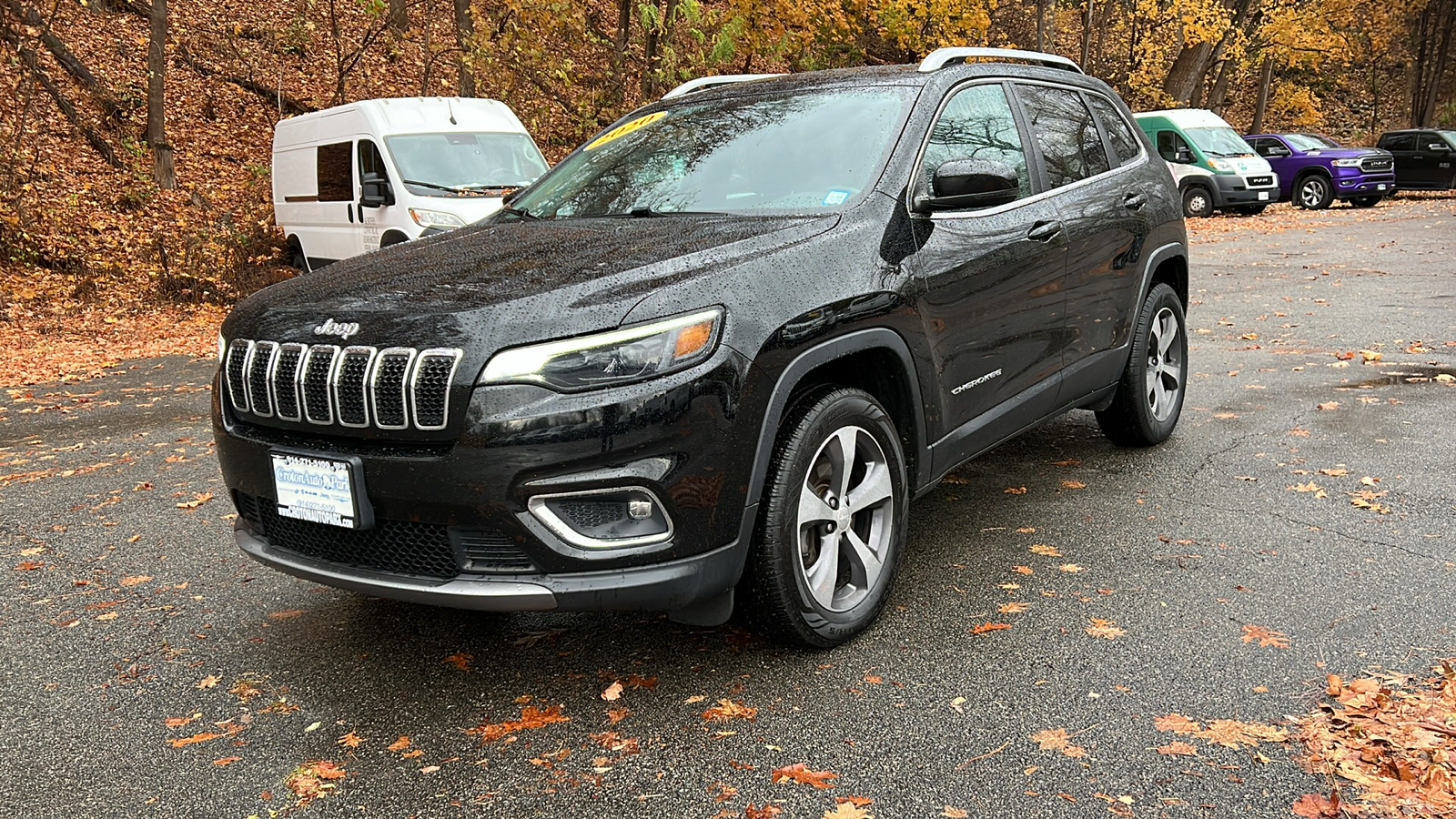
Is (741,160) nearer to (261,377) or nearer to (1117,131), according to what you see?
(261,377)

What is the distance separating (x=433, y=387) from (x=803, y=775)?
1.32 meters

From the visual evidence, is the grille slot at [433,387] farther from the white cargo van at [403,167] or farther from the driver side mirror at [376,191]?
the driver side mirror at [376,191]

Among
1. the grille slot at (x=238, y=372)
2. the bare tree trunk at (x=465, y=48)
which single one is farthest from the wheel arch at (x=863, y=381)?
the bare tree trunk at (x=465, y=48)

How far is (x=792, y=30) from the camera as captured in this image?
878 inches

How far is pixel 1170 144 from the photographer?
22.0m

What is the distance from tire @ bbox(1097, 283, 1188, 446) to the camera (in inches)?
210

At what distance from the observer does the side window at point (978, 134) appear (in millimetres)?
4035

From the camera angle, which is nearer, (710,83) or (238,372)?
(238,372)

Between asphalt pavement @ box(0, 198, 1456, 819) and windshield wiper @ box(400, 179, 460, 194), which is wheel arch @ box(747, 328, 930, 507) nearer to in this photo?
asphalt pavement @ box(0, 198, 1456, 819)

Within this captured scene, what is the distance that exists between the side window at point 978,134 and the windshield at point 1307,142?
22.5m

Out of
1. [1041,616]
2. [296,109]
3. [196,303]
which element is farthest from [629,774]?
[296,109]

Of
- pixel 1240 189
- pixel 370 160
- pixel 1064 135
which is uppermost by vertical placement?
pixel 370 160

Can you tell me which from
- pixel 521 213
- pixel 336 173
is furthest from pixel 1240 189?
pixel 521 213

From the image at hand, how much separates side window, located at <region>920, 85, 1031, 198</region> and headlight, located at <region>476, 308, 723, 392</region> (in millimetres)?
1454
